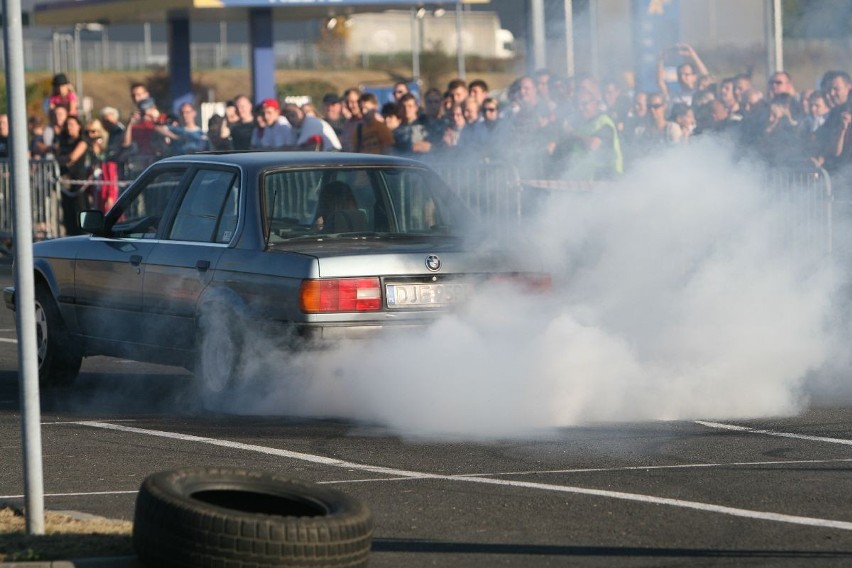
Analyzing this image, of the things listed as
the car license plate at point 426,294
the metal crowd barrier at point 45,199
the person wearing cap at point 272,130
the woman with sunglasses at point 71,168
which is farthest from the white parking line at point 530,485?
the metal crowd barrier at point 45,199

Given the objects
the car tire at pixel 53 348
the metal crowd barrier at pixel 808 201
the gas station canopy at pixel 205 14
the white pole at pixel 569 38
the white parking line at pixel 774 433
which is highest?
the gas station canopy at pixel 205 14

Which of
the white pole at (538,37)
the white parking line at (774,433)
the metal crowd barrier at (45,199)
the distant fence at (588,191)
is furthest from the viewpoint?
the metal crowd barrier at (45,199)

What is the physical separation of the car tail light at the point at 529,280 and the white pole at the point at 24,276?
3.84 meters

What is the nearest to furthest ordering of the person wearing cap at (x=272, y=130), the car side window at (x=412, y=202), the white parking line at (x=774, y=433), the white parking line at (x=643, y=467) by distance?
the white parking line at (x=643, y=467)
the white parking line at (x=774, y=433)
the car side window at (x=412, y=202)
the person wearing cap at (x=272, y=130)

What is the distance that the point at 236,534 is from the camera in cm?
510

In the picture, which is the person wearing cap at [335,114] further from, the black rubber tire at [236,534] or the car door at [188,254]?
the black rubber tire at [236,534]

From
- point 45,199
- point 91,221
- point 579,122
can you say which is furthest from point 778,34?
point 45,199

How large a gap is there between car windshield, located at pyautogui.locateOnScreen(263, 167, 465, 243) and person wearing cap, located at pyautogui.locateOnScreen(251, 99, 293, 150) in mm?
7967

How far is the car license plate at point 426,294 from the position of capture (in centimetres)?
888

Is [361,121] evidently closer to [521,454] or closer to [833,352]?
[833,352]

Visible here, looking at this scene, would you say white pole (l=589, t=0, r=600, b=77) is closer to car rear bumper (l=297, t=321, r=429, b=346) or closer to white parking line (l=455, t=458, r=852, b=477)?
car rear bumper (l=297, t=321, r=429, b=346)

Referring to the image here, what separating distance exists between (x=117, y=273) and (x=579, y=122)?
5452 mm

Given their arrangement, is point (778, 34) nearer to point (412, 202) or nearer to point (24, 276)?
point (412, 202)

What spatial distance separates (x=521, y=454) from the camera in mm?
7719
